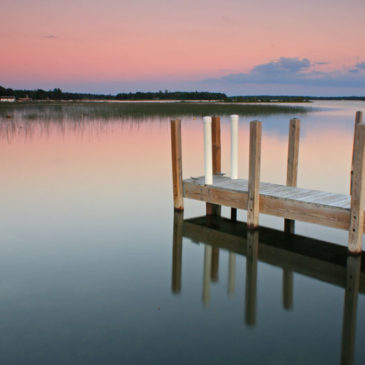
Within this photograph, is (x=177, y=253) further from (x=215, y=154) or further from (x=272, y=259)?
(x=215, y=154)

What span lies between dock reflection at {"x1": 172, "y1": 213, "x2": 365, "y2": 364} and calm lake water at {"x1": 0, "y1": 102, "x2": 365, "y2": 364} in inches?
1.3

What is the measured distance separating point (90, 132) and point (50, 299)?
81.5 ft

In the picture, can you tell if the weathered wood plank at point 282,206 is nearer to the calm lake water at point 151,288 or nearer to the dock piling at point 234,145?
the calm lake water at point 151,288

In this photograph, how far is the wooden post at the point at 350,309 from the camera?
573cm

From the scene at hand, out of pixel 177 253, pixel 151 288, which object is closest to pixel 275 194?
pixel 177 253

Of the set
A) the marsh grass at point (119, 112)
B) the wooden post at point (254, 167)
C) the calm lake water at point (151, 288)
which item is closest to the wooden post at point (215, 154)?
the calm lake water at point (151, 288)

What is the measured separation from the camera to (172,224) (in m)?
11.0

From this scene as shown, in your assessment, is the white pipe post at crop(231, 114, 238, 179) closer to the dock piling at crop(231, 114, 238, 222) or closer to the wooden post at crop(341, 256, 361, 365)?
the dock piling at crop(231, 114, 238, 222)

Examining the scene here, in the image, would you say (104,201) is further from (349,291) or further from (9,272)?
(349,291)

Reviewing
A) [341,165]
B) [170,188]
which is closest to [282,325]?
[170,188]

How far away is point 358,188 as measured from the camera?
7824 mm

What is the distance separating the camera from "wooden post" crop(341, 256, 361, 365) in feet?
18.8

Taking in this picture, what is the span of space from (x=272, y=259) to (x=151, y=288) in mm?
2513

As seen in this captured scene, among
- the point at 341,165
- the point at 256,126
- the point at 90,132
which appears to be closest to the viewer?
the point at 256,126
